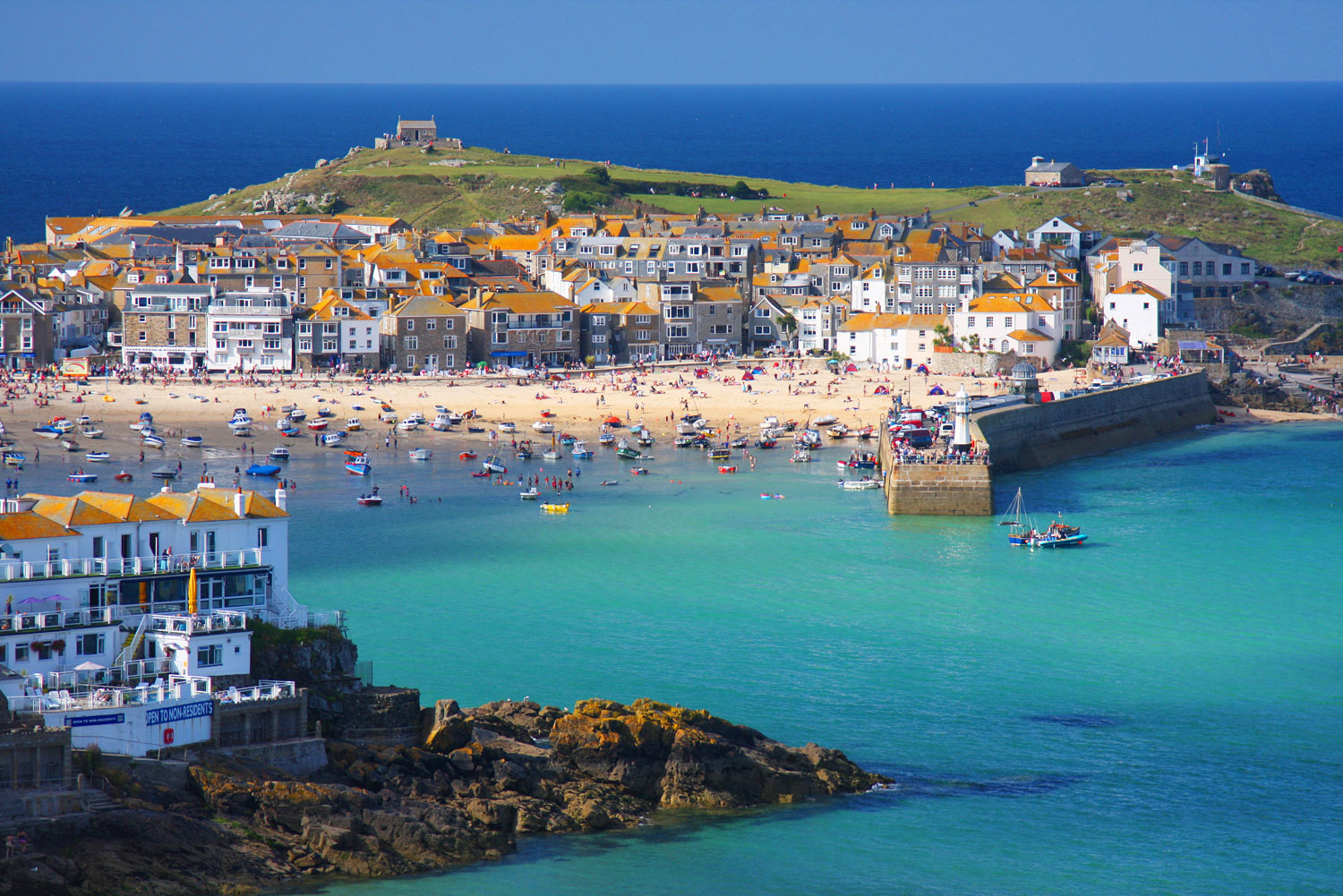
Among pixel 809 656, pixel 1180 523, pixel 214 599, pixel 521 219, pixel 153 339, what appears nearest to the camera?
pixel 214 599

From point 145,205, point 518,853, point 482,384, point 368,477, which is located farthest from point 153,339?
point 145,205

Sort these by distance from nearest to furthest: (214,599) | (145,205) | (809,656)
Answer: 1. (214,599)
2. (809,656)
3. (145,205)

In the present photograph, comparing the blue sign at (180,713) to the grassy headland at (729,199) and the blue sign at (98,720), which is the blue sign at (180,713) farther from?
the grassy headland at (729,199)

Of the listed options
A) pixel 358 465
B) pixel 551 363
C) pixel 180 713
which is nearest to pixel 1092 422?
pixel 551 363

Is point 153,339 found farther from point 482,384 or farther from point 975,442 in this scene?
point 975,442

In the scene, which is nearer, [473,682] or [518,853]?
[518,853]

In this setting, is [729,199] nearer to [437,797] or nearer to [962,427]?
[962,427]

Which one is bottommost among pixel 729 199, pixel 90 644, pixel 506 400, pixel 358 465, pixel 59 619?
pixel 90 644
